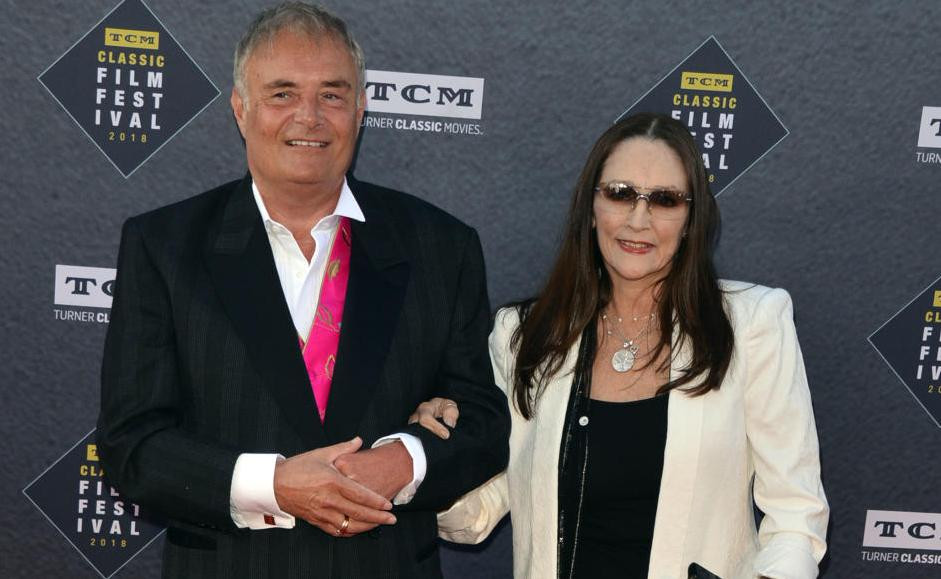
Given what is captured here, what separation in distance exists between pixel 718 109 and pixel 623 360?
979 millimetres

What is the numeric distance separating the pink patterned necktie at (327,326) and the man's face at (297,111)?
6.3 inches

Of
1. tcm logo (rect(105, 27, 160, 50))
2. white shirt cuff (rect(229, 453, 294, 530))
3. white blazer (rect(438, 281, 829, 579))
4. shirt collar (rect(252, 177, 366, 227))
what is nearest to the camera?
white shirt cuff (rect(229, 453, 294, 530))

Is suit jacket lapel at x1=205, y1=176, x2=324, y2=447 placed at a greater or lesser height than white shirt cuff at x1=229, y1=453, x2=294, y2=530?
greater

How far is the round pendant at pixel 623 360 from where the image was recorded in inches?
92.4

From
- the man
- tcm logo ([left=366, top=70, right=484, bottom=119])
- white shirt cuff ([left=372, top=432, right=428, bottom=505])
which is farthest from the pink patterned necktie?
tcm logo ([left=366, top=70, right=484, bottom=119])

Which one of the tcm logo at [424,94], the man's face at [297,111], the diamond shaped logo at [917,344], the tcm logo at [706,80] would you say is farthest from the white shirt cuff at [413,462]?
the diamond shaped logo at [917,344]

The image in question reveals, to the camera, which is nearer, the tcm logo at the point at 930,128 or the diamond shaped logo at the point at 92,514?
the tcm logo at the point at 930,128

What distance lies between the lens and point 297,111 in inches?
82.0

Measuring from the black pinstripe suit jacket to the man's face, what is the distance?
0.39 ft

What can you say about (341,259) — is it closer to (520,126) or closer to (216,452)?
(216,452)

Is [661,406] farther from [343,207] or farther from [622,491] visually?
[343,207]

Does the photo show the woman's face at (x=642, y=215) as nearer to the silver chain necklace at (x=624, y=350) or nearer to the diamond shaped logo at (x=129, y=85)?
the silver chain necklace at (x=624, y=350)

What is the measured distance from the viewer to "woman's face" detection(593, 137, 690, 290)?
2285 millimetres

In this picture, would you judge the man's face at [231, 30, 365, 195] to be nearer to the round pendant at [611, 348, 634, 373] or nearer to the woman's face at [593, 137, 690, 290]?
the woman's face at [593, 137, 690, 290]
